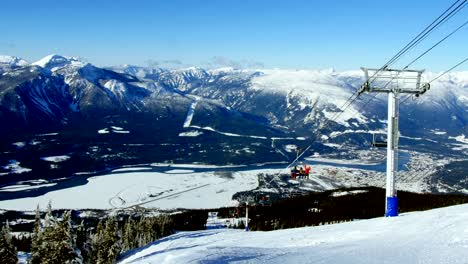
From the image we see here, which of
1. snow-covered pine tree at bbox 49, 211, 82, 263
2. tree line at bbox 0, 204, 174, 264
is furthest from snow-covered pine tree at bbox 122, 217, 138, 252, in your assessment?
snow-covered pine tree at bbox 49, 211, 82, 263

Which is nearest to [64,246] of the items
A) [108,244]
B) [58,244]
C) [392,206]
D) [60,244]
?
[60,244]

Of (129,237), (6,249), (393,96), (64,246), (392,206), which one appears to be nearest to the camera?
(393,96)

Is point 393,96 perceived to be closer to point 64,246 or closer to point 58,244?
point 64,246

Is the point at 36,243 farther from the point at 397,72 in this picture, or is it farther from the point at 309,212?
the point at 309,212

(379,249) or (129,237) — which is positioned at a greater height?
(379,249)

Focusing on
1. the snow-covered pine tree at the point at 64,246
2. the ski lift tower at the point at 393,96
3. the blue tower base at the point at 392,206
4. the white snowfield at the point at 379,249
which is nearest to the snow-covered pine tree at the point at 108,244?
the snow-covered pine tree at the point at 64,246

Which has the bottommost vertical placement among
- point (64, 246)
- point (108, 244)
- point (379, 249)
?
point (108, 244)

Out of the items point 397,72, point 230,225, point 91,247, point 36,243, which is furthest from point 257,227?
point 397,72

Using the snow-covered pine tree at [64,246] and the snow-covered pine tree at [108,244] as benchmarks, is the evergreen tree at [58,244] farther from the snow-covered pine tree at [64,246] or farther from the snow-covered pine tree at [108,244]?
the snow-covered pine tree at [108,244]

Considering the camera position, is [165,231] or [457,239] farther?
[165,231]
